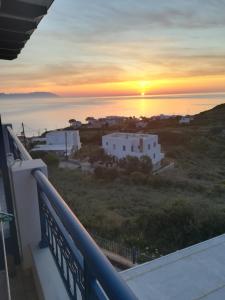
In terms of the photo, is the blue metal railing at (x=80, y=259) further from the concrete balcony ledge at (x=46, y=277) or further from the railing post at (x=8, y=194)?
the railing post at (x=8, y=194)

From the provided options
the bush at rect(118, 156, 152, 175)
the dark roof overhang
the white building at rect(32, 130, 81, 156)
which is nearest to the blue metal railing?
the dark roof overhang

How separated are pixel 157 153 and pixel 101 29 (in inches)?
389

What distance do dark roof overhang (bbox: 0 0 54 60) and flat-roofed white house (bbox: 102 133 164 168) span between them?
16776 millimetres

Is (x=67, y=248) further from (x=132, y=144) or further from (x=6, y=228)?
(x=132, y=144)

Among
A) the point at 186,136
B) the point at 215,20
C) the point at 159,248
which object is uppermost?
the point at 215,20

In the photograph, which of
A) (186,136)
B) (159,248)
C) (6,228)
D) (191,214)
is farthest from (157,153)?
(6,228)

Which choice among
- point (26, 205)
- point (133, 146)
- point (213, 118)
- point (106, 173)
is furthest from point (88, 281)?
point (213, 118)

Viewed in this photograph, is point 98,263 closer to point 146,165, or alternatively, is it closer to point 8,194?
point 8,194

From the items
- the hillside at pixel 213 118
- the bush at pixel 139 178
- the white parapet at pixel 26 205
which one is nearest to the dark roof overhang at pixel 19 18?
the white parapet at pixel 26 205

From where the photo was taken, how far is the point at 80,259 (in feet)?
3.03

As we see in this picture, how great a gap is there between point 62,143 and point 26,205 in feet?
77.4

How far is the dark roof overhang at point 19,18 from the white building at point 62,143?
20924mm

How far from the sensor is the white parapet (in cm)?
154

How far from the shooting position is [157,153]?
769 inches
